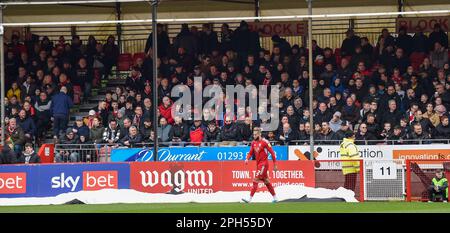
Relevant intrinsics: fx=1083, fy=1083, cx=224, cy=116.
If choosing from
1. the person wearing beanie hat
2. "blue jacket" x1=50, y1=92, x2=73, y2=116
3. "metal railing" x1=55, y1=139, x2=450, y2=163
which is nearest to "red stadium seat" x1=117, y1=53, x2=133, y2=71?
"blue jacket" x1=50, y1=92, x2=73, y2=116

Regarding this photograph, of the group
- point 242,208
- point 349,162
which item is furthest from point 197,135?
point 242,208

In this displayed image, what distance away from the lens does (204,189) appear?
1056 inches

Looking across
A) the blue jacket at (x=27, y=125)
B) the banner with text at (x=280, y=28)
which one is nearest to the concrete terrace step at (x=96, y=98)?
the blue jacket at (x=27, y=125)

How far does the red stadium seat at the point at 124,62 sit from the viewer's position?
36.5m

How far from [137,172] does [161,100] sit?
621 centimetres

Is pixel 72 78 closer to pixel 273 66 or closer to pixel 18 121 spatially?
pixel 18 121

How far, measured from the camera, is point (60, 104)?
32.9 meters

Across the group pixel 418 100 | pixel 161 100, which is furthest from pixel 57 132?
pixel 418 100

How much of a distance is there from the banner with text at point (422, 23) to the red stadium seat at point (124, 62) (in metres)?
9.00

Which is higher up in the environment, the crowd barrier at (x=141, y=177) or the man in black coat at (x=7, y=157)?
the man in black coat at (x=7, y=157)

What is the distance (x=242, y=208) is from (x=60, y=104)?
11613 millimetres

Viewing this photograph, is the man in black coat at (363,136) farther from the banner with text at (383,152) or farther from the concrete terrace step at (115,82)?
the concrete terrace step at (115,82)

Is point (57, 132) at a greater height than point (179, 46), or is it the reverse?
point (179, 46)

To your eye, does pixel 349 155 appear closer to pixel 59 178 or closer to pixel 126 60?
pixel 59 178
